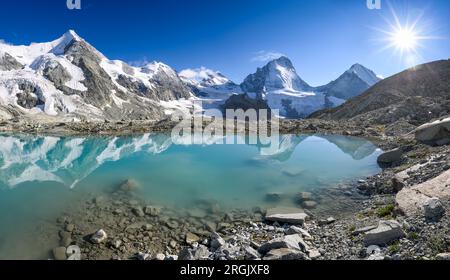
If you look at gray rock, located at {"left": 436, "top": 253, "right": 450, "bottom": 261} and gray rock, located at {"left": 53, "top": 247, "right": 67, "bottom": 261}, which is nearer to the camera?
gray rock, located at {"left": 436, "top": 253, "right": 450, "bottom": 261}

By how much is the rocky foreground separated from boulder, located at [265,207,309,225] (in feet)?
0.18

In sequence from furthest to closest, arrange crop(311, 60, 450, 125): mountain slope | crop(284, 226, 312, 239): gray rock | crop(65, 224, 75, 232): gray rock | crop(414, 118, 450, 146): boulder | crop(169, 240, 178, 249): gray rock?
crop(311, 60, 450, 125): mountain slope
crop(414, 118, 450, 146): boulder
crop(65, 224, 75, 232): gray rock
crop(169, 240, 178, 249): gray rock
crop(284, 226, 312, 239): gray rock

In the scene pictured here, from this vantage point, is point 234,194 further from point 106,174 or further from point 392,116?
point 392,116

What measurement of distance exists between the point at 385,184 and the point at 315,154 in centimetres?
2220

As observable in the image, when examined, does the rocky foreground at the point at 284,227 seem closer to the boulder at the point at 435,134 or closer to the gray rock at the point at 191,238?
the gray rock at the point at 191,238

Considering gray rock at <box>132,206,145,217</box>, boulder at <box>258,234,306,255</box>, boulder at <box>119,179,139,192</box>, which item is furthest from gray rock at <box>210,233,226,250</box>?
boulder at <box>119,179,139,192</box>

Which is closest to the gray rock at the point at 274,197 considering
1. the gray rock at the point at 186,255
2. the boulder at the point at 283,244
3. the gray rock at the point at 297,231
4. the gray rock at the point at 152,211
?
the gray rock at the point at 297,231

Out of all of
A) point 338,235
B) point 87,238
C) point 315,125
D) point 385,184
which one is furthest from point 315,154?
point 315,125

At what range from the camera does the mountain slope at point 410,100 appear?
7219 cm

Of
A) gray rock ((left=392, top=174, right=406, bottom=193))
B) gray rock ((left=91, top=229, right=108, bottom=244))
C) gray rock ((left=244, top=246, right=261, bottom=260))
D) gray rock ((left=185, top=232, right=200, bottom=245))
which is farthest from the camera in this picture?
gray rock ((left=392, top=174, right=406, bottom=193))

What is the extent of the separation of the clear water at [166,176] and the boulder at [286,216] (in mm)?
2207

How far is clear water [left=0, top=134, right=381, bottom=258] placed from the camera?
2127 centimetres

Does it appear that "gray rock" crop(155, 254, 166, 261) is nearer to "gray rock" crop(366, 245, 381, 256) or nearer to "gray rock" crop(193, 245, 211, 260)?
"gray rock" crop(193, 245, 211, 260)

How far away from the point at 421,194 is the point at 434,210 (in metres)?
3.37
